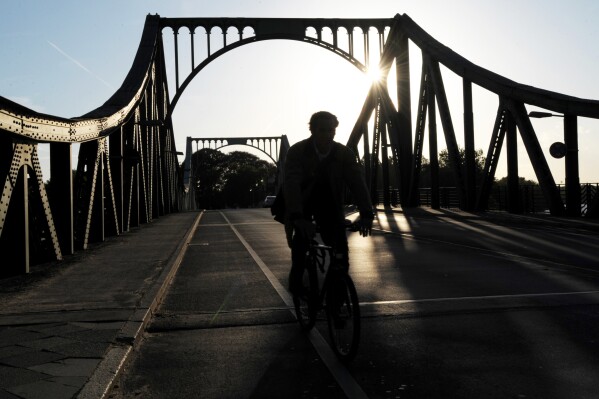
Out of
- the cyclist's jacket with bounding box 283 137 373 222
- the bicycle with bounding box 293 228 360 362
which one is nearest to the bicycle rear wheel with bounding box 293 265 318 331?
the bicycle with bounding box 293 228 360 362

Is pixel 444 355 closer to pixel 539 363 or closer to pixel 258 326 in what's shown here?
pixel 539 363

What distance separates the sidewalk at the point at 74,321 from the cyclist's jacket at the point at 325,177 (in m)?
1.68

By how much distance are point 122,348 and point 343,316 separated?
5.25 feet

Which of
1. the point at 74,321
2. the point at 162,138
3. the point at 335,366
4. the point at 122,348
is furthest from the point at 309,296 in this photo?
the point at 162,138

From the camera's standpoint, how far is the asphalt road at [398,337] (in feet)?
14.0

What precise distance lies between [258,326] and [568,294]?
10.8 feet

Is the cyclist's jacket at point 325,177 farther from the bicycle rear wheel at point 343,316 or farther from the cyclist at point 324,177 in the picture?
the bicycle rear wheel at point 343,316

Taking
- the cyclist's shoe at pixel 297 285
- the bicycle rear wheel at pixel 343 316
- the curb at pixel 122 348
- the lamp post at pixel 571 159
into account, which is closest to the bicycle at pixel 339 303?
the bicycle rear wheel at pixel 343 316

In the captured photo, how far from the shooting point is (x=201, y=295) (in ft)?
26.6

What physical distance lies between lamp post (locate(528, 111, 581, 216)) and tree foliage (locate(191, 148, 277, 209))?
111 metres

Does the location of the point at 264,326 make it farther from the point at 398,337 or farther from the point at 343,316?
the point at 343,316

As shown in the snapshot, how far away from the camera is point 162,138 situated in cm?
3750

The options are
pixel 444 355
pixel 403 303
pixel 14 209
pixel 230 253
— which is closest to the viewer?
pixel 444 355

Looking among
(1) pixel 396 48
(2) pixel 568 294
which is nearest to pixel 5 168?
(2) pixel 568 294
